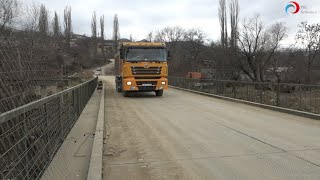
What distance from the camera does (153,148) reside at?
316 inches

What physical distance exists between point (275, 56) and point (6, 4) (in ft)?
102

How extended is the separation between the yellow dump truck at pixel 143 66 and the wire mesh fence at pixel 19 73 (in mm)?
12095

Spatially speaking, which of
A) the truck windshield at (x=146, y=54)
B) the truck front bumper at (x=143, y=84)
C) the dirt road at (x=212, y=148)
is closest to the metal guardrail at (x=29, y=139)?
the dirt road at (x=212, y=148)

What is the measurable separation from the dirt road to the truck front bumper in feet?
30.1

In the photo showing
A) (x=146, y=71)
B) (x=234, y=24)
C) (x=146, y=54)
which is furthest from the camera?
(x=234, y=24)

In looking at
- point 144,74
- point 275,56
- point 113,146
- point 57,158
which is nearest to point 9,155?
point 57,158

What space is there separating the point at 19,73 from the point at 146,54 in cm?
1535

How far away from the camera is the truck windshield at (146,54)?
73.3ft

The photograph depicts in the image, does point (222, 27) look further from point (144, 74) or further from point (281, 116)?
point (281, 116)

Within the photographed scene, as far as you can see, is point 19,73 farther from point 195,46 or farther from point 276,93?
point 195,46

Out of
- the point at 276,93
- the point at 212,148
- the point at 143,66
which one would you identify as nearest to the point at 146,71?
the point at 143,66

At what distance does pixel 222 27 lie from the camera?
5675 cm

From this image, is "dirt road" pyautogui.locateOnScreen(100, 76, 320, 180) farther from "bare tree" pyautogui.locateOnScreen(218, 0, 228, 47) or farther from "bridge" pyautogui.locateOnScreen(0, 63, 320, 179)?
"bare tree" pyautogui.locateOnScreen(218, 0, 228, 47)

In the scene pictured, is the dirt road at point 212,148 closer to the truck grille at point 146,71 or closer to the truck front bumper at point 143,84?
the truck front bumper at point 143,84
